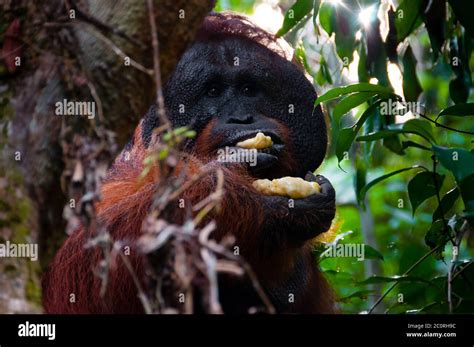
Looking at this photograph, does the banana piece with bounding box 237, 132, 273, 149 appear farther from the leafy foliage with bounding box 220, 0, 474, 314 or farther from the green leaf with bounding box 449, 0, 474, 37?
the green leaf with bounding box 449, 0, 474, 37

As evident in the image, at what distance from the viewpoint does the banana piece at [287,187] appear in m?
2.76

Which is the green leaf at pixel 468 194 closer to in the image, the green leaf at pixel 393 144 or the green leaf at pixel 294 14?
the green leaf at pixel 393 144

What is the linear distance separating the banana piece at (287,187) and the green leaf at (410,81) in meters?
0.89

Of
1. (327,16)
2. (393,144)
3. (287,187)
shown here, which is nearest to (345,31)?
(327,16)

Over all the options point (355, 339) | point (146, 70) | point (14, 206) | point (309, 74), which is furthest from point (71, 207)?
point (309, 74)

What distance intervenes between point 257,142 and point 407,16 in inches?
39.3

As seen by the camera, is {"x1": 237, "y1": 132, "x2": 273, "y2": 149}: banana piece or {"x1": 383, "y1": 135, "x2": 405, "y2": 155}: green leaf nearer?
{"x1": 237, "y1": 132, "x2": 273, "y2": 149}: banana piece

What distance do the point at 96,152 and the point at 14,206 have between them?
0.23 m

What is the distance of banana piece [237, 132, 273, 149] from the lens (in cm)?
282

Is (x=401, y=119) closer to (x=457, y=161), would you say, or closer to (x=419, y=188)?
(x=419, y=188)

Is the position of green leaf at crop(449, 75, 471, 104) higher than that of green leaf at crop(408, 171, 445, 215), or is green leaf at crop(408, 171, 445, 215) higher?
green leaf at crop(449, 75, 471, 104)

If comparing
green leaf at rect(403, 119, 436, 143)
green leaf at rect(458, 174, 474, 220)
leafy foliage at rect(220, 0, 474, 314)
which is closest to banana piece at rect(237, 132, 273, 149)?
leafy foliage at rect(220, 0, 474, 314)

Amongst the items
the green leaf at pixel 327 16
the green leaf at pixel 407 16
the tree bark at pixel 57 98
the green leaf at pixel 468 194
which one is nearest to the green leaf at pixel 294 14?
the green leaf at pixel 327 16

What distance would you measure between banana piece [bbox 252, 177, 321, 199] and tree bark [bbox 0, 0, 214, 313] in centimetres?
108
